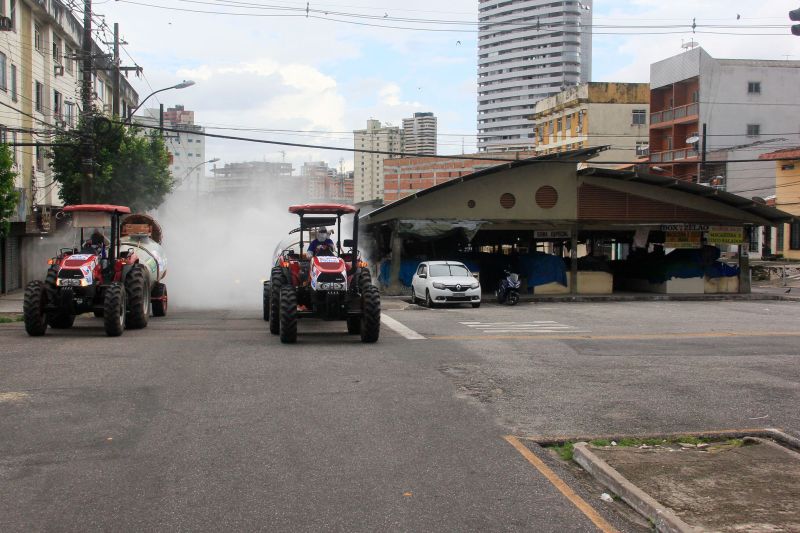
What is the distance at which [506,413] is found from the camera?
30.3ft

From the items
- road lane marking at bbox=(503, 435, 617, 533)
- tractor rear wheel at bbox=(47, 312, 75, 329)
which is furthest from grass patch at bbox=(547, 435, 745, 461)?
tractor rear wheel at bbox=(47, 312, 75, 329)

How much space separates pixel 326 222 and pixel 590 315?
1007 centimetres

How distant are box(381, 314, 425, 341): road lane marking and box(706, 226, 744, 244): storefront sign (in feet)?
63.7

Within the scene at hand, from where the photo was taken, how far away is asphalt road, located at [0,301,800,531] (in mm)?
5801

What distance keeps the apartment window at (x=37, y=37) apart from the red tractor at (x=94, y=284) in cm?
1992

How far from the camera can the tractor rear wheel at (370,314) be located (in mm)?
15250

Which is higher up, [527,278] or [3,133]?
[3,133]

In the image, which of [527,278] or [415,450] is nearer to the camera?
[415,450]

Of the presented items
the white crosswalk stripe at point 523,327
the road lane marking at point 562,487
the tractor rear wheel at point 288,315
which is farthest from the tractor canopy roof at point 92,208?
the road lane marking at point 562,487

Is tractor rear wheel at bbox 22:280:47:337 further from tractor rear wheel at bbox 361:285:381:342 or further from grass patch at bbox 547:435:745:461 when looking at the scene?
grass patch at bbox 547:435:745:461

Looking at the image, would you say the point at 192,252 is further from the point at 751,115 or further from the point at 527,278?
the point at 751,115

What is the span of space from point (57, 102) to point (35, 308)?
26.5m

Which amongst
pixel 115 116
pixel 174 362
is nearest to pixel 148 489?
pixel 174 362

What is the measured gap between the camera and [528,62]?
190000mm
